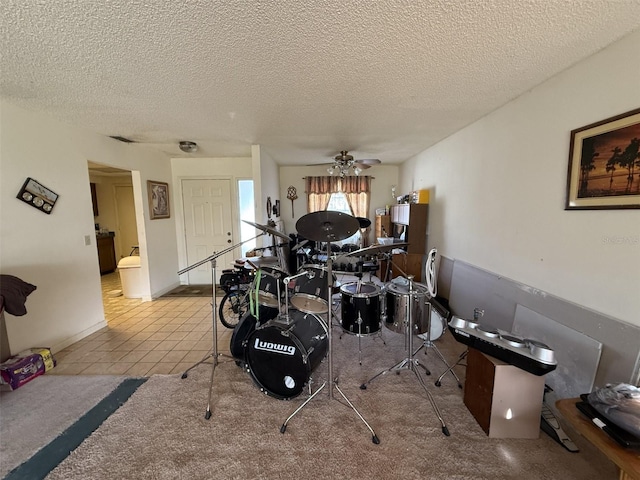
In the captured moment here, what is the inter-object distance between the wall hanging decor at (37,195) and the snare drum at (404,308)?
3.36 metres

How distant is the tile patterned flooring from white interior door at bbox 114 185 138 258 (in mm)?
2776

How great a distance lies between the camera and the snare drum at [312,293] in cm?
174

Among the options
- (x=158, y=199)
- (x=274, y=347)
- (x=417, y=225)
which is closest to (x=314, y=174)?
(x=417, y=225)

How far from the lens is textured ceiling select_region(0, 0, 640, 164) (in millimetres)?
1199

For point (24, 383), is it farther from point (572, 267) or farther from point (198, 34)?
point (572, 267)

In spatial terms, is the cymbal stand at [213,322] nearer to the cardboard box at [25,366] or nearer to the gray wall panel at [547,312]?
the cardboard box at [25,366]

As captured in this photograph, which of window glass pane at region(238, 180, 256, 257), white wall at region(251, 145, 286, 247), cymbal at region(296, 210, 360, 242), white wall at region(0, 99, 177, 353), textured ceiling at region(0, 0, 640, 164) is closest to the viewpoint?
textured ceiling at region(0, 0, 640, 164)

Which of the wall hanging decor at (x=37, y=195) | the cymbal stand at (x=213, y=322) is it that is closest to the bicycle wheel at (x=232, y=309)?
the cymbal stand at (x=213, y=322)

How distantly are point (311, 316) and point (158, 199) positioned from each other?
12.1 feet

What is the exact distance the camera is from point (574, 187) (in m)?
1.66

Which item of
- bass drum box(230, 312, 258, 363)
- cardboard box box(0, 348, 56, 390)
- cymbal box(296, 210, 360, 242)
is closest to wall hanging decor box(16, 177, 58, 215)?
cardboard box box(0, 348, 56, 390)

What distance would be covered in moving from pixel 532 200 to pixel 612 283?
781 millimetres

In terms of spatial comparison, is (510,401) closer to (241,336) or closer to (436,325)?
(436,325)

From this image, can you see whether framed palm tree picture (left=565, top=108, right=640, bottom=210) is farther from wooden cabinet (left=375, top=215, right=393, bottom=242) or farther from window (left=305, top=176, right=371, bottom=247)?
window (left=305, top=176, right=371, bottom=247)
